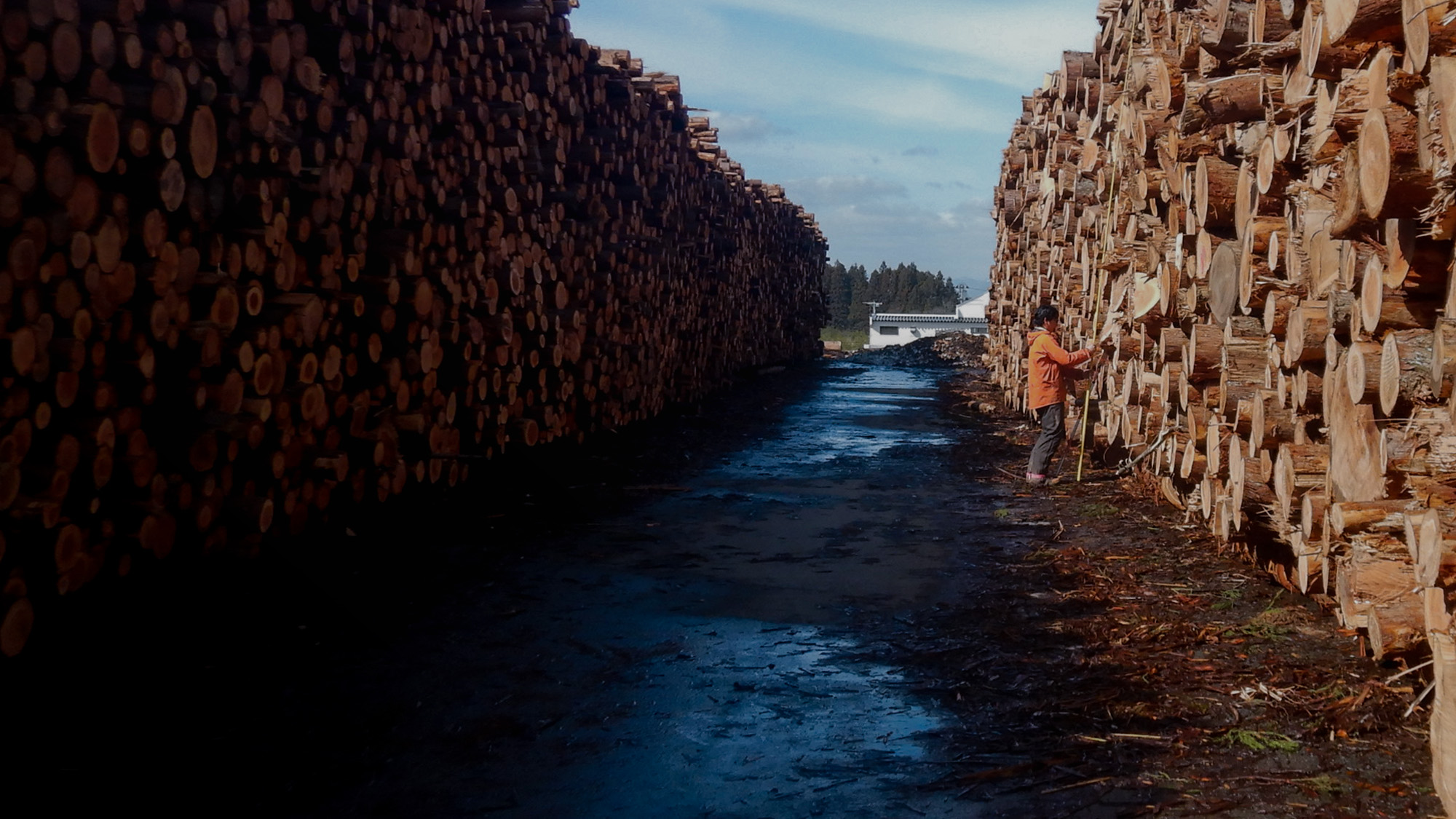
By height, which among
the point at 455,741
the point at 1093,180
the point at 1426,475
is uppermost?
the point at 1093,180

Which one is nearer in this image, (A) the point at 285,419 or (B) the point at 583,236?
(A) the point at 285,419

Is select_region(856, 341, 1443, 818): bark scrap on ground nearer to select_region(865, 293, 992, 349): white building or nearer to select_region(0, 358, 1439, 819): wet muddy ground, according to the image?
select_region(0, 358, 1439, 819): wet muddy ground

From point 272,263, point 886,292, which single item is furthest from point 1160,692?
point 886,292

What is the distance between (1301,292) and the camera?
5.18m

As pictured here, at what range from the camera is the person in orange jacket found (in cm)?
931

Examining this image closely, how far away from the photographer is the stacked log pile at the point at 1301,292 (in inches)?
144

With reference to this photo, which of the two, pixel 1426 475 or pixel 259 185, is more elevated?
pixel 259 185

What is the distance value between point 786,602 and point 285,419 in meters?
2.51

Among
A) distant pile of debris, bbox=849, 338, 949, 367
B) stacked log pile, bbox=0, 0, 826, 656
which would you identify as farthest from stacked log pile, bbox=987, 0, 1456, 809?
distant pile of debris, bbox=849, 338, 949, 367

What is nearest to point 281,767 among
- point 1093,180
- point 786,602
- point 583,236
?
point 786,602

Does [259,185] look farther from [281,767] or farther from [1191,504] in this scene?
[1191,504]

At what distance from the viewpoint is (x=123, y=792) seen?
330cm

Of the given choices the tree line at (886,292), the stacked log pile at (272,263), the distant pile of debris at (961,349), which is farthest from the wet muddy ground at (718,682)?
the tree line at (886,292)

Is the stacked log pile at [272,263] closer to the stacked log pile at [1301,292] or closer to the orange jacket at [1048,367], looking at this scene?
the orange jacket at [1048,367]
